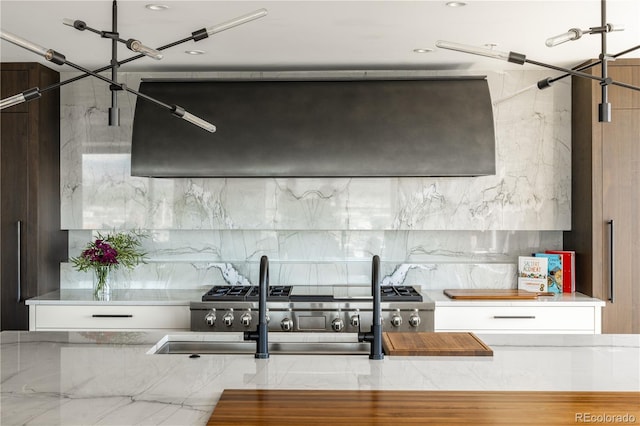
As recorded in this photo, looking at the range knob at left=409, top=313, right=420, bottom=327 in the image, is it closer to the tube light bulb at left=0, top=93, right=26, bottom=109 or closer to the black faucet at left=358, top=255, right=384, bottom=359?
the black faucet at left=358, top=255, right=384, bottom=359

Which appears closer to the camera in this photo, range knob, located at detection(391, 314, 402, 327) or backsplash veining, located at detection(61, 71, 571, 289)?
range knob, located at detection(391, 314, 402, 327)

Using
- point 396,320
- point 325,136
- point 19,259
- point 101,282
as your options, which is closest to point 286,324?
point 396,320

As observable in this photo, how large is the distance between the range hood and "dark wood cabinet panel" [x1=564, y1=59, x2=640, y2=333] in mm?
698

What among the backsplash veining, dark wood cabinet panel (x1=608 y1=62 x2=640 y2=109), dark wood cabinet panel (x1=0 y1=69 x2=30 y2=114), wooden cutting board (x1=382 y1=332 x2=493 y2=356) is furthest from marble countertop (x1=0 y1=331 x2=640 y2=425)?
dark wood cabinet panel (x1=0 y1=69 x2=30 y2=114)

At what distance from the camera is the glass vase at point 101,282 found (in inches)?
166

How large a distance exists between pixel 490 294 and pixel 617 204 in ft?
3.20

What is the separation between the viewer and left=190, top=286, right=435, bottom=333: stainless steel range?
391 centimetres

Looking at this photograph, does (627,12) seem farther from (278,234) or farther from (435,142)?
(278,234)

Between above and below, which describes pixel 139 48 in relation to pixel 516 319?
above

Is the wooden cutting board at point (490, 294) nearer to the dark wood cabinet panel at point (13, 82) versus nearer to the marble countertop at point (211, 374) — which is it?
the marble countertop at point (211, 374)

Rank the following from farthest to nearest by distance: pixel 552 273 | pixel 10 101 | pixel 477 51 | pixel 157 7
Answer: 1. pixel 552 273
2. pixel 157 7
3. pixel 10 101
4. pixel 477 51

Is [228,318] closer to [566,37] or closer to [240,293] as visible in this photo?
[240,293]

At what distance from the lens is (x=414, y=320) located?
389 centimetres

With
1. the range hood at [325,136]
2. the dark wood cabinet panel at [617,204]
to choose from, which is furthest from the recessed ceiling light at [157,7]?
the dark wood cabinet panel at [617,204]
